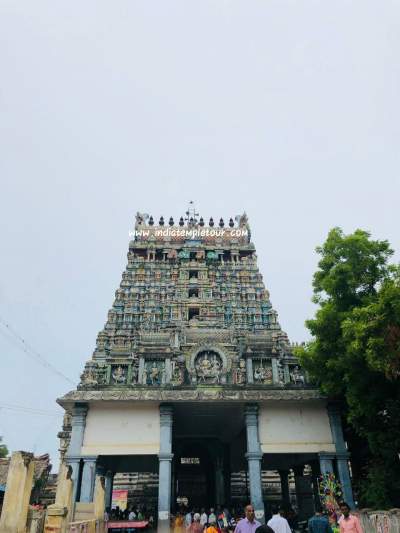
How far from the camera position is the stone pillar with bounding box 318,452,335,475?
16.9 metres

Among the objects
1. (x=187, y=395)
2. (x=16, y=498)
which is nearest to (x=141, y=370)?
(x=187, y=395)

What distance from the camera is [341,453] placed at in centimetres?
1728

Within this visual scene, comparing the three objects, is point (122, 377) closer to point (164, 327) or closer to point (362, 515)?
point (362, 515)

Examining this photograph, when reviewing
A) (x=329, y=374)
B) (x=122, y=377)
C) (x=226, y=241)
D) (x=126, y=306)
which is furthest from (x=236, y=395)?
(x=226, y=241)

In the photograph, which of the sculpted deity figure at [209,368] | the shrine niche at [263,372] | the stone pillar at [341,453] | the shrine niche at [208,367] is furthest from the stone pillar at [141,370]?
the stone pillar at [341,453]

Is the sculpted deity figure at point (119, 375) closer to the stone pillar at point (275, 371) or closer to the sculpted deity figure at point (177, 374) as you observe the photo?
the sculpted deity figure at point (177, 374)

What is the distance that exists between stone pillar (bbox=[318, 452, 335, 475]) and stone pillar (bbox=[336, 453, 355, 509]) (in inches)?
11.1

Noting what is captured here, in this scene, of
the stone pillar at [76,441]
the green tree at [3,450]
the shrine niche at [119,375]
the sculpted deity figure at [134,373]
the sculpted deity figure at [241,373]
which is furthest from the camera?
the green tree at [3,450]

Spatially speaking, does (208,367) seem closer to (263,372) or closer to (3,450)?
(263,372)

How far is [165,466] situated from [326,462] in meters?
6.86

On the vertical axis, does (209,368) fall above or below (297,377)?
above

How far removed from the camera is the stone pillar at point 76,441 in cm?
1662

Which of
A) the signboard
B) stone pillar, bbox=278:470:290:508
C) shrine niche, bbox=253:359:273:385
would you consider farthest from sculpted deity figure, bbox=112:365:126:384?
the signboard

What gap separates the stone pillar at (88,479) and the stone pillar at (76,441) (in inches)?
11.0
